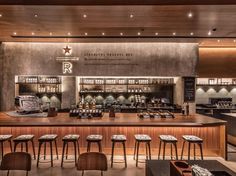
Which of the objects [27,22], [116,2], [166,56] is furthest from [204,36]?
[27,22]

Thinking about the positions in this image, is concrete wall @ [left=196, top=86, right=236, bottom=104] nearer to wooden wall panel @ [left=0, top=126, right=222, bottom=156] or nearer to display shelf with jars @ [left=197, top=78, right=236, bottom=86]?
display shelf with jars @ [left=197, top=78, right=236, bottom=86]

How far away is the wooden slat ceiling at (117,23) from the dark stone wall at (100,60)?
796mm

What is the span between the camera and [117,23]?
6.57 metres

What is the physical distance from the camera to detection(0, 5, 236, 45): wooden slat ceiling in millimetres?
5371

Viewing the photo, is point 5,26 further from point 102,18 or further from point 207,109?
point 207,109

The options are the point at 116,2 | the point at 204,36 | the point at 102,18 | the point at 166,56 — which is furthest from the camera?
the point at 166,56

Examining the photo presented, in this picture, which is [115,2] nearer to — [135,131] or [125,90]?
[135,131]

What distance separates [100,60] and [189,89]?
12.2 ft

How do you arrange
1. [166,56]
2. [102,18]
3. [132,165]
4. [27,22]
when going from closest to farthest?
[132,165] → [102,18] → [27,22] → [166,56]

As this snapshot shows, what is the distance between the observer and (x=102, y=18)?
609 cm

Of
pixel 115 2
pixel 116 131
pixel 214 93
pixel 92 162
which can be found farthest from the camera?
pixel 214 93

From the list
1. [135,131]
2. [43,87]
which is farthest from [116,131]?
[43,87]

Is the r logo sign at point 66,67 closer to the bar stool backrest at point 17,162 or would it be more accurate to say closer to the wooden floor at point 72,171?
the wooden floor at point 72,171

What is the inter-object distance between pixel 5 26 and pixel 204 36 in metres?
6.34
